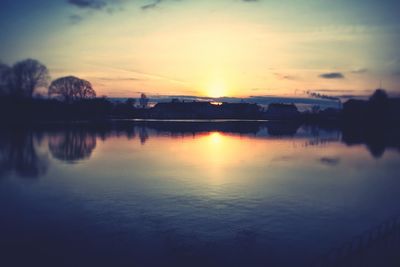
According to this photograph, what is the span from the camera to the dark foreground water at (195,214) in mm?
9117

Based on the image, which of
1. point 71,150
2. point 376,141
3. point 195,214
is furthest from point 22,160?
point 376,141

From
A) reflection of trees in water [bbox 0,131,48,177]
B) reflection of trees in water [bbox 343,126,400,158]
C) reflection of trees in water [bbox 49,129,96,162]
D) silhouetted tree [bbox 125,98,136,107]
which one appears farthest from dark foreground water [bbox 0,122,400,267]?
silhouetted tree [bbox 125,98,136,107]

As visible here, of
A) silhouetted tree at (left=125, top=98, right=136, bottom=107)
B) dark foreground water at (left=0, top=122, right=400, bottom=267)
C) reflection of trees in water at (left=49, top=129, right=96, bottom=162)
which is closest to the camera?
dark foreground water at (left=0, top=122, right=400, bottom=267)

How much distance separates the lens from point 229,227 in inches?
434

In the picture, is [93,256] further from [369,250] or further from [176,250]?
[369,250]

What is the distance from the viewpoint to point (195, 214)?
12.2 meters

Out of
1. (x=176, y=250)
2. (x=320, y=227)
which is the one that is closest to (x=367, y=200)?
(x=320, y=227)

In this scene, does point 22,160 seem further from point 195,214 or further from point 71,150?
point 195,214

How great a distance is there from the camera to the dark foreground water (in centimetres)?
912

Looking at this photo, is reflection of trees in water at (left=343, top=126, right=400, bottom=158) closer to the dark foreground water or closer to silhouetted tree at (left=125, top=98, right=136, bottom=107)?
the dark foreground water

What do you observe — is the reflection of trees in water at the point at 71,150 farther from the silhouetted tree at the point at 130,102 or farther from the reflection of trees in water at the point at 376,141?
the silhouetted tree at the point at 130,102

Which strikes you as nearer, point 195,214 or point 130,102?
point 195,214

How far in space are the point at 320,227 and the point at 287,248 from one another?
232 cm

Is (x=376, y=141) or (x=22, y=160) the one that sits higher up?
(x=376, y=141)
